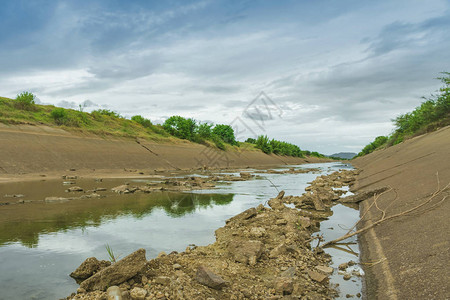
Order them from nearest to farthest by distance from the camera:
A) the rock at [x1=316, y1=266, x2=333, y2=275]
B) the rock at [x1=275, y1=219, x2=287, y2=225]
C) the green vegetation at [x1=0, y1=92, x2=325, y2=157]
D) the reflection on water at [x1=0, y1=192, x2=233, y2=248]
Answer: the rock at [x1=316, y1=266, x2=333, y2=275], the reflection on water at [x1=0, y1=192, x2=233, y2=248], the rock at [x1=275, y1=219, x2=287, y2=225], the green vegetation at [x1=0, y1=92, x2=325, y2=157]

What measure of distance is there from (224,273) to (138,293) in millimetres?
1234

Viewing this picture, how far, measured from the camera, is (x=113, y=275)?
3.16 metres

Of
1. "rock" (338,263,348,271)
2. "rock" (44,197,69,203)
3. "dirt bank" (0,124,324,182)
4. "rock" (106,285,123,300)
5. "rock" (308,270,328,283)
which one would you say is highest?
"dirt bank" (0,124,324,182)

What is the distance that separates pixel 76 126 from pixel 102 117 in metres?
11.3

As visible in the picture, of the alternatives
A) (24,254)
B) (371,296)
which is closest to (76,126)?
(24,254)

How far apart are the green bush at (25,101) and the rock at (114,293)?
31437mm

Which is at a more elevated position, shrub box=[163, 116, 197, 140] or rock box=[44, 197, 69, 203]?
shrub box=[163, 116, 197, 140]

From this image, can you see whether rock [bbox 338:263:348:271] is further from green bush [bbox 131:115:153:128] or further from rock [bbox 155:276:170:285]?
green bush [bbox 131:115:153:128]

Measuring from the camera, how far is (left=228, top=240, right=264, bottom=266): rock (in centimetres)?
414

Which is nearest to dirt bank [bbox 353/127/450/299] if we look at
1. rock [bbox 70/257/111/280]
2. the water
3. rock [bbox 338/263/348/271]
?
rock [bbox 338/263/348/271]

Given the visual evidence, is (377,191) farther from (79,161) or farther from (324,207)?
(79,161)

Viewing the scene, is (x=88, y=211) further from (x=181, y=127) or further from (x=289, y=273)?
(x=181, y=127)

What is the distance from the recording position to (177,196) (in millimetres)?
11320

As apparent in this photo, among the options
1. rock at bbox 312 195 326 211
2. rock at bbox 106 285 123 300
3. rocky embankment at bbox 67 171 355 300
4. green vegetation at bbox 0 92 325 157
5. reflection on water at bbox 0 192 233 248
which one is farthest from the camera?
green vegetation at bbox 0 92 325 157
